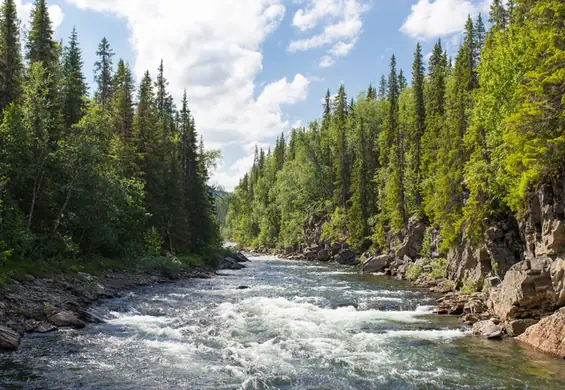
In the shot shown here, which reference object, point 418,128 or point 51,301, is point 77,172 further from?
point 418,128

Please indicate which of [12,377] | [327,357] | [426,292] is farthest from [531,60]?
[12,377]

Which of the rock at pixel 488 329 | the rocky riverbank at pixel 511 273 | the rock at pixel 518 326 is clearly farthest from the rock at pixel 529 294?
the rock at pixel 488 329

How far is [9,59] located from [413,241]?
38.9m

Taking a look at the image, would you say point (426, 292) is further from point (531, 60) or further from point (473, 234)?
point (531, 60)

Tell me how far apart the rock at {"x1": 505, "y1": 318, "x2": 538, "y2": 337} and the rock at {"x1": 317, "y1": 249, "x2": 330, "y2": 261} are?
50.9m

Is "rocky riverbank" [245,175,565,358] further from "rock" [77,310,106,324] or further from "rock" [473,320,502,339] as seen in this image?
"rock" [77,310,106,324]

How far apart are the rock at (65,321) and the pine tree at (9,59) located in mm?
19192

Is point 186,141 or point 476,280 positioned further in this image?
point 186,141

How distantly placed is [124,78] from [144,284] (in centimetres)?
3166

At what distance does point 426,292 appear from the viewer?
30250mm

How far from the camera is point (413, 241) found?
1794 inches

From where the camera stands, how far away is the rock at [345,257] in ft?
200

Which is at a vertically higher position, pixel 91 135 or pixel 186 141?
pixel 186 141

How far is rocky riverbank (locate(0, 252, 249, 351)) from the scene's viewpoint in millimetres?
16203
